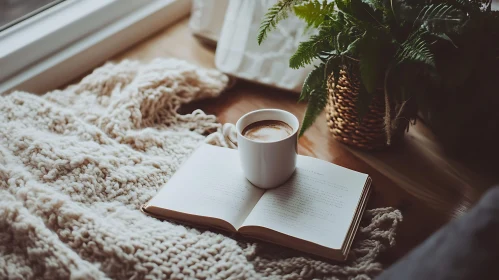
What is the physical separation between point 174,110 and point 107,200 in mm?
291

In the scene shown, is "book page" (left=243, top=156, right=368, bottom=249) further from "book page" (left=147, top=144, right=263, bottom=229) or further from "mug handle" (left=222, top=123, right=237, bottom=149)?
"mug handle" (left=222, top=123, right=237, bottom=149)

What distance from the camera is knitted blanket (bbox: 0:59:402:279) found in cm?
76

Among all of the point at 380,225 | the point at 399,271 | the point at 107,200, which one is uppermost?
the point at 399,271

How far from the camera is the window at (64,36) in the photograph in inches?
45.3

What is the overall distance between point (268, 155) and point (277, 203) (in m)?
0.09

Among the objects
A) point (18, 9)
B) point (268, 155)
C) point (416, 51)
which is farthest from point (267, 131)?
point (18, 9)

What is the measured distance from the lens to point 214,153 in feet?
3.17

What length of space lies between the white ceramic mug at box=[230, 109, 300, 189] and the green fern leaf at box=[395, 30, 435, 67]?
0.71ft

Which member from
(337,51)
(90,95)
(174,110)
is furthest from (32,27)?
(337,51)

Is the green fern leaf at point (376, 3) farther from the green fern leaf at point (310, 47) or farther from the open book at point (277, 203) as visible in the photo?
the open book at point (277, 203)

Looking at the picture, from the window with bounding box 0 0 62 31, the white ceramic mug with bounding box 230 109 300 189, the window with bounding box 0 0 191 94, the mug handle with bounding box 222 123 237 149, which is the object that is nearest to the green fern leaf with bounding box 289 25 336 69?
the white ceramic mug with bounding box 230 109 300 189

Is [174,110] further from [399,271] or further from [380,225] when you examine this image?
[399,271]

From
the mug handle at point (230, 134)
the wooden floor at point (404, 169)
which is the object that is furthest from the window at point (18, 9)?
the mug handle at point (230, 134)

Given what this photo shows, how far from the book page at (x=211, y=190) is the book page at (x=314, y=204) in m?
0.03
